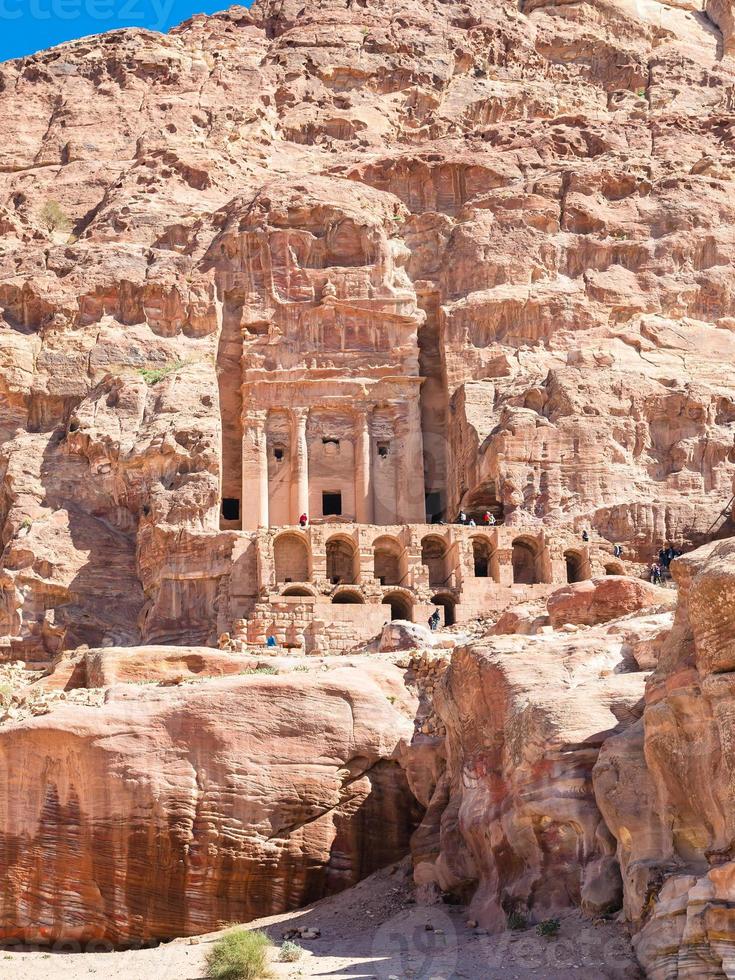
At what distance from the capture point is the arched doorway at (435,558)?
5517 centimetres

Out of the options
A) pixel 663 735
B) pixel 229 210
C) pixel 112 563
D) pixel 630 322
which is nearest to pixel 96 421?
pixel 112 563

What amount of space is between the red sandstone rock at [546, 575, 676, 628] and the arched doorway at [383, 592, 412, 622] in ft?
51.5

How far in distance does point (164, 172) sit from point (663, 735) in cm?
5725

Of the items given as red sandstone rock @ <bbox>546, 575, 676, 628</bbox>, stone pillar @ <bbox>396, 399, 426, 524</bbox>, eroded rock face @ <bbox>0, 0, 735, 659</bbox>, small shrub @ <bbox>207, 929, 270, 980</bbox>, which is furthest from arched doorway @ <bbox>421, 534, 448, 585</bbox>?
small shrub @ <bbox>207, 929, 270, 980</bbox>

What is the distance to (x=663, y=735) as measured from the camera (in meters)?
22.3

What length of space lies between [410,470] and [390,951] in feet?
131

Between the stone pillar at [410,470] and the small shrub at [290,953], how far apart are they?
3765 cm

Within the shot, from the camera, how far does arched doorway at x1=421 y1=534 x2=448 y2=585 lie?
5517 cm

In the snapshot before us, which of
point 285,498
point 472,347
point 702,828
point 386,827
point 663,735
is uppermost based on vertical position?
point 472,347

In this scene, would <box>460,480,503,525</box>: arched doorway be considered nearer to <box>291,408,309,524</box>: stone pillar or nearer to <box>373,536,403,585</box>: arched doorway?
<box>373,536,403,585</box>: arched doorway

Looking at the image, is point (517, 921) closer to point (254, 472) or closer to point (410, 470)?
point (254, 472)

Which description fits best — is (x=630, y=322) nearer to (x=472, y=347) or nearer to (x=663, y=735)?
(x=472, y=347)

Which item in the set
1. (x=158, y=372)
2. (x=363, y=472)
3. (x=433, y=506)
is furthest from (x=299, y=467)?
(x=158, y=372)

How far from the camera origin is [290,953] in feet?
82.4
